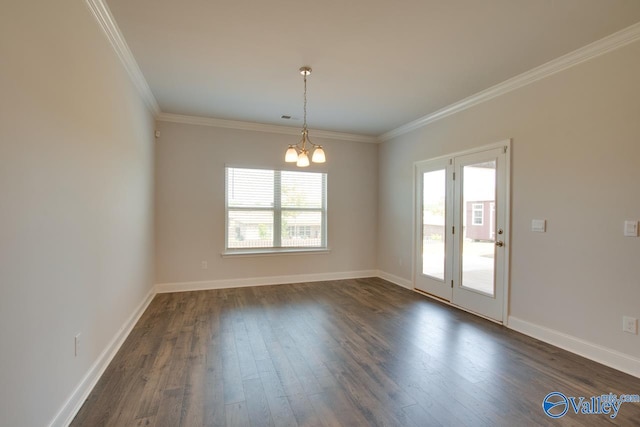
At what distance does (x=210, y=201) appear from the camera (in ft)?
16.3

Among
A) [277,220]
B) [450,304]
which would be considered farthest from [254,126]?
[450,304]

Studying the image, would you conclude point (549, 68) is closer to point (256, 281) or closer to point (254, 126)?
point (254, 126)

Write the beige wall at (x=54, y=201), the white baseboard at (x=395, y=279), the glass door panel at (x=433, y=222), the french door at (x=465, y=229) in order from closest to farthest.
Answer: the beige wall at (x=54, y=201), the french door at (x=465, y=229), the glass door panel at (x=433, y=222), the white baseboard at (x=395, y=279)

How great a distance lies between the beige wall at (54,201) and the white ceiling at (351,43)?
0.60m

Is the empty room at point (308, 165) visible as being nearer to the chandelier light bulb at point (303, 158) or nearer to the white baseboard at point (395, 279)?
the chandelier light bulb at point (303, 158)

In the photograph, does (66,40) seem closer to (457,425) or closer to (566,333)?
(457,425)

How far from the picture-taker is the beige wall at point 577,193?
2.53 meters

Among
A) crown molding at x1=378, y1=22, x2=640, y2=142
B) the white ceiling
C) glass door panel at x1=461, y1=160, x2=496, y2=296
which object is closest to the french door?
glass door panel at x1=461, y1=160, x2=496, y2=296

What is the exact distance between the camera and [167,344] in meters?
2.94

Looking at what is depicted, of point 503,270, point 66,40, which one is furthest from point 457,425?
point 66,40

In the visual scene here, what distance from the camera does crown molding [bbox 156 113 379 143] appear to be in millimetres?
4750

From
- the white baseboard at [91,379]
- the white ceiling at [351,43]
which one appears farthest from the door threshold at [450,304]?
the white baseboard at [91,379]

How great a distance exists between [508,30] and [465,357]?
110 inches

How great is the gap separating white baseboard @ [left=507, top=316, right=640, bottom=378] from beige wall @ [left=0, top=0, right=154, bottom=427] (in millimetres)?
4027
